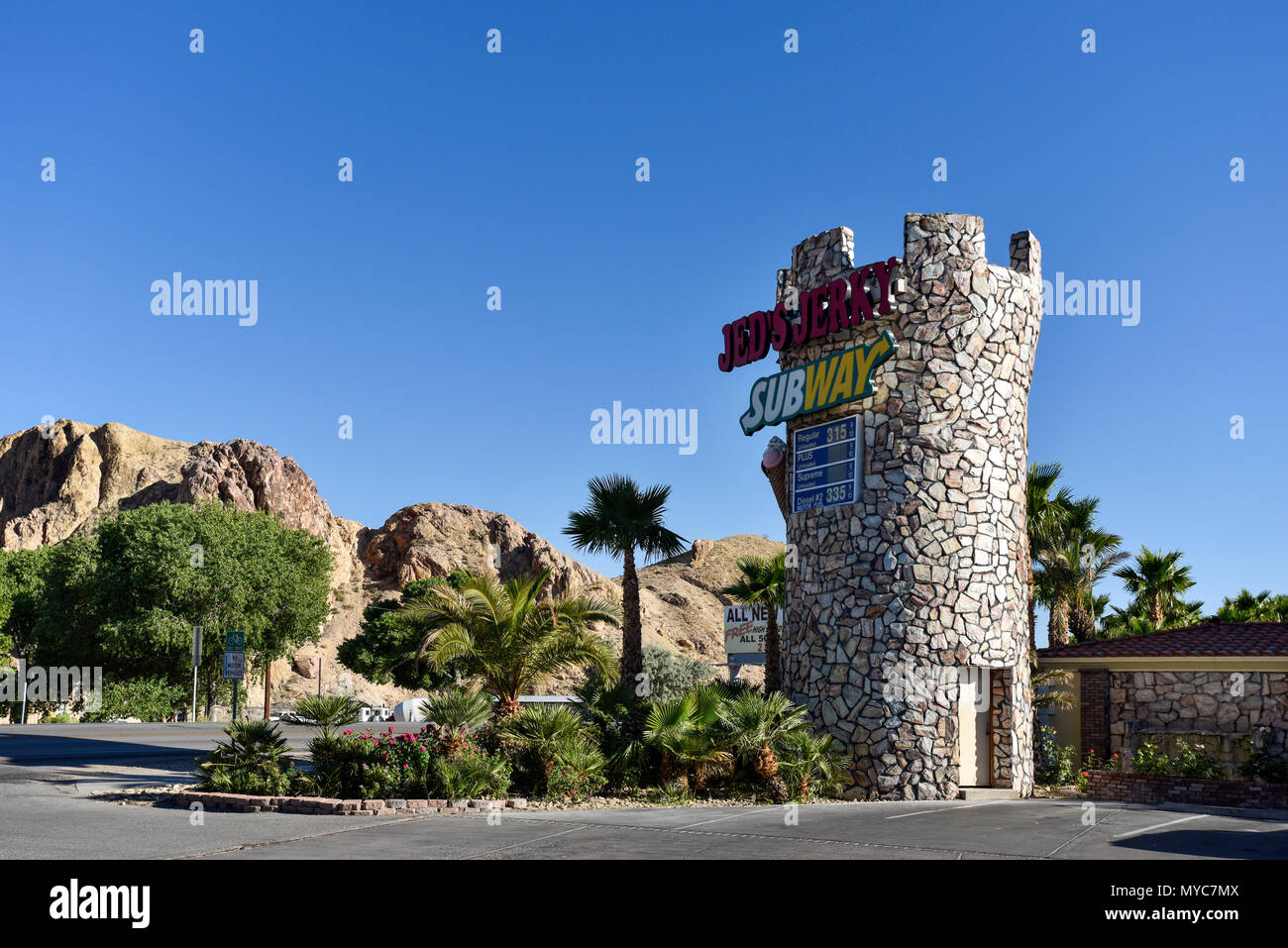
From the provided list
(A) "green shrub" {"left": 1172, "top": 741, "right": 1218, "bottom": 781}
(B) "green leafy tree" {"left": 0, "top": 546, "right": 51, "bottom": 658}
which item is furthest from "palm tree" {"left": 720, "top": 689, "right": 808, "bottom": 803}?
(B) "green leafy tree" {"left": 0, "top": 546, "right": 51, "bottom": 658}

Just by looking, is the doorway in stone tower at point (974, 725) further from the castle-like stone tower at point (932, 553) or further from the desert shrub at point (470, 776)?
the desert shrub at point (470, 776)

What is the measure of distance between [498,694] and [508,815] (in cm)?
538

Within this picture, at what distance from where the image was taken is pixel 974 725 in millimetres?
21547

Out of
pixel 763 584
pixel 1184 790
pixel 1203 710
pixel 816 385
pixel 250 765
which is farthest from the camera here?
pixel 763 584

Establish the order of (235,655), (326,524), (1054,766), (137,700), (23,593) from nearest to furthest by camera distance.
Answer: (235,655), (1054,766), (137,700), (23,593), (326,524)

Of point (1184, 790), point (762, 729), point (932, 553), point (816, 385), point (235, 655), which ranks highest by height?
point (816, 385)

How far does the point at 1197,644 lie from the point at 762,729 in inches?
458

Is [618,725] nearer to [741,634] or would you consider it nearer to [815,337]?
[815,337]

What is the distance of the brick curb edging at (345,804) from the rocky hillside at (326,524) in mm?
85504

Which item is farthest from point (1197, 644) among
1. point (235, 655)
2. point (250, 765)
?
point (235, 655)

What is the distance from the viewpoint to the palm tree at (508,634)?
21.7 metres

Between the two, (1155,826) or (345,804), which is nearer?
(1155,826)

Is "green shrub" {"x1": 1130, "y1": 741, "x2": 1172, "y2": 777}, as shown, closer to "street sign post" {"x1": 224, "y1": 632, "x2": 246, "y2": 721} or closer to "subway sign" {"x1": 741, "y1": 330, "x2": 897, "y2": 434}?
"subway sign" {"x1": 741, "y1": 330, "x2": 897, "y2": 434}
